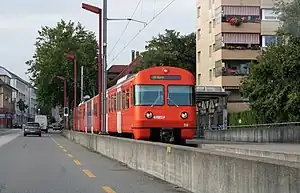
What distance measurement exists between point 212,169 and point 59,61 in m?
72.2

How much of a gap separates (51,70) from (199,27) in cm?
→ 2059

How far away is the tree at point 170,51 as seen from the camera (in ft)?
264

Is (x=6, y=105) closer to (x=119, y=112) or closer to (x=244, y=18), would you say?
(x=244, y=18)

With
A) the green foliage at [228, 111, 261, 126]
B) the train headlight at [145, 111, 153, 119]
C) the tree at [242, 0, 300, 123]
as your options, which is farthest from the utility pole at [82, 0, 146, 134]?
the green foliage at [228, 111, 261, 126]

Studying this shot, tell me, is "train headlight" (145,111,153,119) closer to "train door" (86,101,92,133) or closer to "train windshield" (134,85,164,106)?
"train windshield" (134,85,164,106)

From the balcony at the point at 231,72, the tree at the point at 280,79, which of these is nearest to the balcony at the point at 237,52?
the balcony at the point at 231,72

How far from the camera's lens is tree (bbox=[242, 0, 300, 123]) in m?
41.2

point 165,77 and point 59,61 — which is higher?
point 59,61

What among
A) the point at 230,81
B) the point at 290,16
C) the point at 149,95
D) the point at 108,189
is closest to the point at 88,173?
the point at 108,189

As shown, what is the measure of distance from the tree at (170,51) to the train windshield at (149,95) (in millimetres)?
56525

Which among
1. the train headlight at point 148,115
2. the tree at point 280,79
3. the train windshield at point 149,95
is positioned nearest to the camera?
the train headlight at point 148,115

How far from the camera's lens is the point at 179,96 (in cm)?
2372

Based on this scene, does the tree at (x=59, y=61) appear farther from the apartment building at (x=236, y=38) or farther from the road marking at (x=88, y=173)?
the road marking at (x=88, y=173)

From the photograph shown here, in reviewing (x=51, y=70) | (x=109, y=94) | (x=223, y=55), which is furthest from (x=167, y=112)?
(x=51, y=70)
